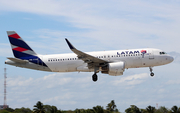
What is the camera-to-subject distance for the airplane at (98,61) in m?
48.4

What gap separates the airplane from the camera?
4841 centimetres

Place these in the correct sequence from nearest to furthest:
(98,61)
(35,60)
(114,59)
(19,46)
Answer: (98,61) < (114,59) < (35,60) < (19,46)

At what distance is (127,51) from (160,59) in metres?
6.02

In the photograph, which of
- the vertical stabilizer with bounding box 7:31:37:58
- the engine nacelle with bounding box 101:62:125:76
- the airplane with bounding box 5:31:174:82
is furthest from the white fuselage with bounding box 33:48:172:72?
the vertical stabilizer with bounding box 7:31:37:58

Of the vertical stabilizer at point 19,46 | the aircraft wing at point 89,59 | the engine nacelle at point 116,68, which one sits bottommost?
the engine nacelle at point 116,68

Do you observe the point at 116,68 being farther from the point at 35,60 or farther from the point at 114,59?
the point at 35,60

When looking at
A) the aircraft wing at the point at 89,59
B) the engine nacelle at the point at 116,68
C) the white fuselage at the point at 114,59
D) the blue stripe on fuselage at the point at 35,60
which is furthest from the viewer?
the blue stripe on fuselage at the point at 35,60

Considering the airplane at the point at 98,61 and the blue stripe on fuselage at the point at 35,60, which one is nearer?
the airplane at the point at 98,61

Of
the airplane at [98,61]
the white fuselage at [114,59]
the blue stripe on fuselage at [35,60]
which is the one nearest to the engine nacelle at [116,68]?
the airplane at [98,61]

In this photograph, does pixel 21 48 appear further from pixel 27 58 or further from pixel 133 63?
pixel 133 63

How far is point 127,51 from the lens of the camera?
1955 inches

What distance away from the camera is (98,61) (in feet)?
159

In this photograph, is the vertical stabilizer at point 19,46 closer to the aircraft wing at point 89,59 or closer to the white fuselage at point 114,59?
the white fuselage at point 114,59

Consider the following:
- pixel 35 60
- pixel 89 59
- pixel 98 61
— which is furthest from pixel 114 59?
pixel 35 60
